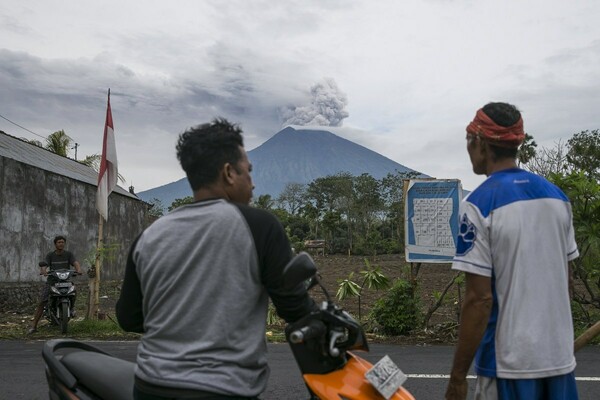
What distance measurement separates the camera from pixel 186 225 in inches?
86.7

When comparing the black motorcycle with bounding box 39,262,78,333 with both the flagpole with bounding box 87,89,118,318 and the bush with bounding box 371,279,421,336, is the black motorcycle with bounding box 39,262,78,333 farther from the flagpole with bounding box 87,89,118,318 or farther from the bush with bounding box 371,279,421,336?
the bush with bounding box 371,279,421,336

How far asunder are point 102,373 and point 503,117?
1992mm

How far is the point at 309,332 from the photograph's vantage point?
2.07m

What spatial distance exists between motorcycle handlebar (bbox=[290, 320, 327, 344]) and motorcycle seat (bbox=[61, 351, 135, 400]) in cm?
97

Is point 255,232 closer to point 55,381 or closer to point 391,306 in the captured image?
point 55,381

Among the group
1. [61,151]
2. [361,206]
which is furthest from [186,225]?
[361,206]

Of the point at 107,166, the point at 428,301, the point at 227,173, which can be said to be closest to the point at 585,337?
the point at 227,173

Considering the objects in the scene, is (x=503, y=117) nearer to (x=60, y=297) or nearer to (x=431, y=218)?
(x=431, y=218)

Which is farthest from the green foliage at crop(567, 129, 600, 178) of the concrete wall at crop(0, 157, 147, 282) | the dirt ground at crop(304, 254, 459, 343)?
the concrete wall at crop(0, 157, 147, 282)

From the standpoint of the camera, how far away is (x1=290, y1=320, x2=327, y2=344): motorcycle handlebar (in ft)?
6.72

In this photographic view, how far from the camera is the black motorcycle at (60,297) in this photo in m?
10.9

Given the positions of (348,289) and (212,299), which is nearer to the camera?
(212,299)

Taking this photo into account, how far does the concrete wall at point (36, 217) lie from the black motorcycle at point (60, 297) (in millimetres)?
2248

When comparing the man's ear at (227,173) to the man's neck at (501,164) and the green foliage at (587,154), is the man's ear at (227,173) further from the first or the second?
the green foliage at (587,154)
